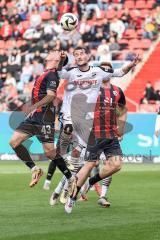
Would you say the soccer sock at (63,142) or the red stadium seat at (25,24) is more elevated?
the soccer sock at (63,142)

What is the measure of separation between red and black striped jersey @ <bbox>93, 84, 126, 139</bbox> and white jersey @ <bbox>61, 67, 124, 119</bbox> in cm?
18

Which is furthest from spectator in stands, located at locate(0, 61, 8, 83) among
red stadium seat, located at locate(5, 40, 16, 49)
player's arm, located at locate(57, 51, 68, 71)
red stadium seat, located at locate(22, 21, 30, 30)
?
player's arm, located at locate(57, 51, 68, 71)

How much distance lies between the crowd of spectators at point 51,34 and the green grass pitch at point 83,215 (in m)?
13.8

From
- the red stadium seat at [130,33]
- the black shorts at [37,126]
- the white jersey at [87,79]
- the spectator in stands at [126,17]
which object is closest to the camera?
the white jersey at [87,79]

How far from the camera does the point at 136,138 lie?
2450 centimetres

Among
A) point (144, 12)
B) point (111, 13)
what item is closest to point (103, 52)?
point (111, 13)

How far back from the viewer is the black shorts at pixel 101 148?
1195 cm

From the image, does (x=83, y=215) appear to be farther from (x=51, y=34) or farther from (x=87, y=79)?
(x=51, y=34)

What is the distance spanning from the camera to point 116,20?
1289 inches

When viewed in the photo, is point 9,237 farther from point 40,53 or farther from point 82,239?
point 40,53

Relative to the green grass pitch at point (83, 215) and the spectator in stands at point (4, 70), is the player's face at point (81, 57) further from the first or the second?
the spectator in stands at point (4, 70)

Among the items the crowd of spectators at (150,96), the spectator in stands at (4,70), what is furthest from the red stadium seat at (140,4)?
the crowd of spectators at (150,96)

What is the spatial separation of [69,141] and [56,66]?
1448 millimetres

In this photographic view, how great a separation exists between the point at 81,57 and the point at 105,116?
96cm
